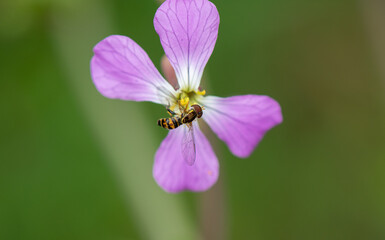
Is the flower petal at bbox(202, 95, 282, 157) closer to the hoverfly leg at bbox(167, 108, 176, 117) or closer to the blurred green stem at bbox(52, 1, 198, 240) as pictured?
the hoverfly leg at bbox(167, 108, 176, 117)

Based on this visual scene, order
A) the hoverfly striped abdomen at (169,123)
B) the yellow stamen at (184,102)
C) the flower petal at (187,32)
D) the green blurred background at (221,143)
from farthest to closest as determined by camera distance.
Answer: the green blurred background at (221,143) < the yellow stamen at (184,102) < the hoverfly striped abdomen at (169,123) < the flower petal at (187,32)

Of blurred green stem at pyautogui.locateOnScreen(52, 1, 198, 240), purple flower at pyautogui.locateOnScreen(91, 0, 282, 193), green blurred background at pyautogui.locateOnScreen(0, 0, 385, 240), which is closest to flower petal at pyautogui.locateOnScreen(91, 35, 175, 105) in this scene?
purple flower at pyautogui.locateOnScreen(91, 0, 282, 193)

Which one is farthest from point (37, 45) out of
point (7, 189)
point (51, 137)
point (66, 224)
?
point (66, 224)

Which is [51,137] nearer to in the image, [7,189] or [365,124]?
[7,189]

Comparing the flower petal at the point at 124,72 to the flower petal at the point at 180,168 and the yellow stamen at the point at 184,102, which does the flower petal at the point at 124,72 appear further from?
the flower petal at the point at 180,168

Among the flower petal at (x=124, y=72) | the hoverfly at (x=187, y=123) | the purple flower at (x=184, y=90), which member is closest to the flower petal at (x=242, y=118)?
the purple flower at (x=184, y=90)

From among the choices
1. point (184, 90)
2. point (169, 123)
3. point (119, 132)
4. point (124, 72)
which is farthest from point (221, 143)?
point (124, 72)

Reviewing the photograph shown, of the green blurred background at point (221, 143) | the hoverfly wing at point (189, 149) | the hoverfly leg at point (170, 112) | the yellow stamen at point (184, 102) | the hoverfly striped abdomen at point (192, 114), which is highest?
the yellow stamen at point (184, 102)
